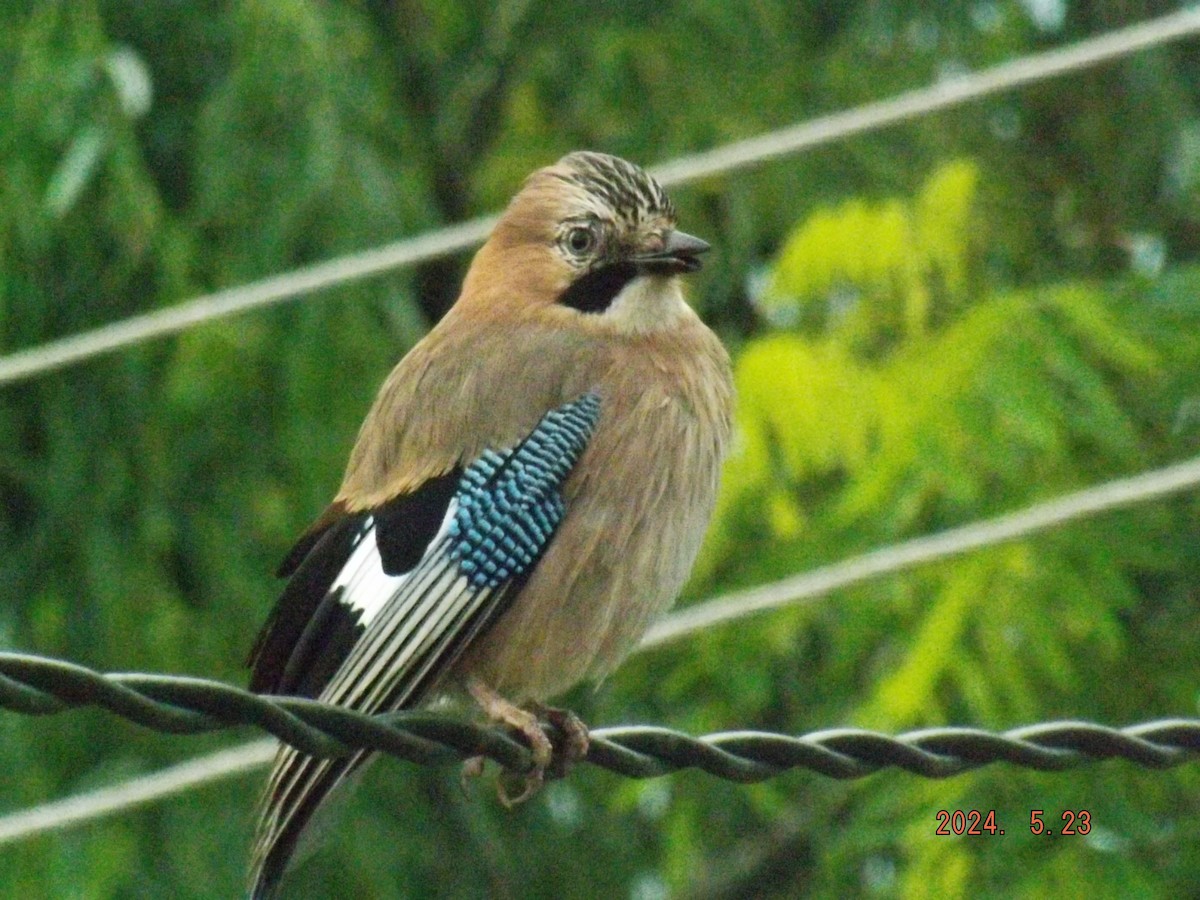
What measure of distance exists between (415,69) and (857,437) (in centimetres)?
466

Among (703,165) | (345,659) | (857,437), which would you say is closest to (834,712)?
(857,437)

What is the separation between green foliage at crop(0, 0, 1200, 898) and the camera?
727cm

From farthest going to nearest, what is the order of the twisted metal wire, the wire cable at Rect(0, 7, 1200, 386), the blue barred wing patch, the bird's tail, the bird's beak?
the wire cable at Rect(0, 7, 1200, 386) < the bird's beak < the blue barred wing patch < the bird's tail < the twisted metal wire

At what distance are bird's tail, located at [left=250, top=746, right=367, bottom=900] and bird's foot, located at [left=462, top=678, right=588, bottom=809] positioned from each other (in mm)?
326

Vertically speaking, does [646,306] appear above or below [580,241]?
below

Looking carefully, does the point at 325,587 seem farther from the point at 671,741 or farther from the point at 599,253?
the point at 599,253

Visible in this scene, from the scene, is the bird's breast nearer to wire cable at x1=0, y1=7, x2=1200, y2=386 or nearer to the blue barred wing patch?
the blue barred wing patch

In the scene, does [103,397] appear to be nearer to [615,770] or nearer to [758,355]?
[758,355]

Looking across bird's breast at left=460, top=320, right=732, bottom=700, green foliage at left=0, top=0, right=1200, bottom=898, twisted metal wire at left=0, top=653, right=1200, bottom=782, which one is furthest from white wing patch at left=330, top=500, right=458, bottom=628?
green foliage at left=0, top=0, right=1200, bottom=898

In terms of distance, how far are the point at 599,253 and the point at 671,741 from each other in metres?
1.89

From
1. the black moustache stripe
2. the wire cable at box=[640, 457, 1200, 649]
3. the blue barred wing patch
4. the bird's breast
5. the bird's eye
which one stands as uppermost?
the bird's eye

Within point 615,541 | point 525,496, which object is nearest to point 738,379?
point 615,541

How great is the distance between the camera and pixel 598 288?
536cm

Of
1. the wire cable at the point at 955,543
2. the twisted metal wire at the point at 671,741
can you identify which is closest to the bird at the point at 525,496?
the twisted metal wire at the point at 671,741
